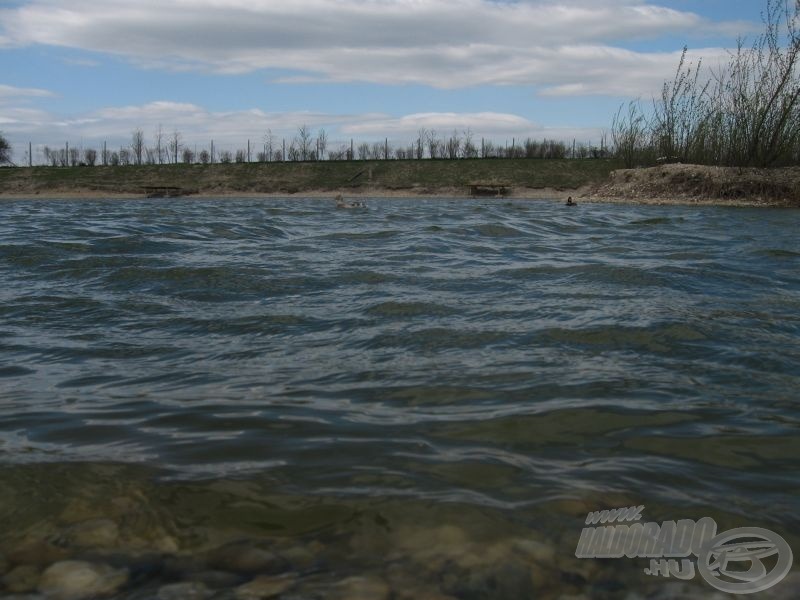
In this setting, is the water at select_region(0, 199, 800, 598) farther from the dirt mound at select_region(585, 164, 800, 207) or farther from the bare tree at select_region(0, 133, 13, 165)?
the bare tree at select_region(0, 133, 13, 165)

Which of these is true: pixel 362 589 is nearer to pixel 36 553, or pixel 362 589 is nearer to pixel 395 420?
pixel 36 553

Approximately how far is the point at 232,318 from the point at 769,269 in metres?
5.76

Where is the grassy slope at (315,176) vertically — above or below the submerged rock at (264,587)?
above

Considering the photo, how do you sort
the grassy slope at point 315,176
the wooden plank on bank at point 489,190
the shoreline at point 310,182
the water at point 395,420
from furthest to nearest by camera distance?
the grassy slope at point 315,176
the shoreline at point 310,182
the wooden plank on bank at point 489,190
the water at point 395,420

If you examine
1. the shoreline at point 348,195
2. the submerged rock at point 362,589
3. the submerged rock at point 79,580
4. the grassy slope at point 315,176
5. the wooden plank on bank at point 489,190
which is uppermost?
the grassy slope at point 315,176

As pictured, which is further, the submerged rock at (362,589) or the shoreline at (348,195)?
the shoreline at (348,195)

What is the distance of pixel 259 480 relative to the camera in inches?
105

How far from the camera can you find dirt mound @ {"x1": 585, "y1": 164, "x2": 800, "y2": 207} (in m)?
23.1

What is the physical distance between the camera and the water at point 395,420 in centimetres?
227

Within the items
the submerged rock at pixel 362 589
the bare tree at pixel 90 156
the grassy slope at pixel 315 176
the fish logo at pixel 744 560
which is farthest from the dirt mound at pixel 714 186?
the bare tree at pixel 90 156

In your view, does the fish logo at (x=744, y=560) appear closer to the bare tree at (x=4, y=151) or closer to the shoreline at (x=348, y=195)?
the shoreline at (x=348, y=195)

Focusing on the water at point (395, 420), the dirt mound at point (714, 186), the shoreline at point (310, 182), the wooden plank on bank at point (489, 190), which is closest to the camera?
the water at point (395, 420)

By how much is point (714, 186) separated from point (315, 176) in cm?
3229

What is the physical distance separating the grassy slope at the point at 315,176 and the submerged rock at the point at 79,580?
43.7 meters
